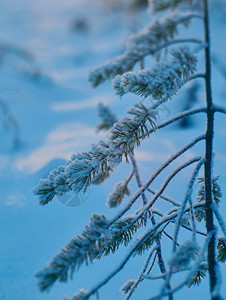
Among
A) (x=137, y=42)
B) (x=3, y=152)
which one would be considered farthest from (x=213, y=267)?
(x=3, y=152)

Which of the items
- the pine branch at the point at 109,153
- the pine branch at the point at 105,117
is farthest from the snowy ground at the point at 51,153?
the pine branch at the point at 109,153

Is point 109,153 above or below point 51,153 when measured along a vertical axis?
below

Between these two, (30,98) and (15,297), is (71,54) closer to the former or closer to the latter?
(30,98)

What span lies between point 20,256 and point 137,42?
5.77 feet

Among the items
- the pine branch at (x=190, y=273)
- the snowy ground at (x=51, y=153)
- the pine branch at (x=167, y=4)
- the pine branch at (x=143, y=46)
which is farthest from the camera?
the snowy ground at (x=51, y=153)

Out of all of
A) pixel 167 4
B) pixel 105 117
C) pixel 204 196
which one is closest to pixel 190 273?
pixel 204 196

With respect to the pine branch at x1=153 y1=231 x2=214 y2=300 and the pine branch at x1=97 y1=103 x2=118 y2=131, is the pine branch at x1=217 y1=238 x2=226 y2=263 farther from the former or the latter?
the pine branch at x1=97 y1=103 x2=118 y2=131

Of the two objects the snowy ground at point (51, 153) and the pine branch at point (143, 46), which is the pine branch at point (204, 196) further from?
the pine branch at point (143, 46)

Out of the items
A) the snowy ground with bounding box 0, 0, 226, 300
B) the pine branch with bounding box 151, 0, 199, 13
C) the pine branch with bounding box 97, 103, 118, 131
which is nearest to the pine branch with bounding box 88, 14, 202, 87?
the pine branch with bounding box 151, 0, 199, 13

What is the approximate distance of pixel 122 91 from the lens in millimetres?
1084

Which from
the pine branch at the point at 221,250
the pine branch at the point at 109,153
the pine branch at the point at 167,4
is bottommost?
the pine branch at the point at 221,250

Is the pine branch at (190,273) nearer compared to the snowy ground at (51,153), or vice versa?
the pine branch at (190,273)

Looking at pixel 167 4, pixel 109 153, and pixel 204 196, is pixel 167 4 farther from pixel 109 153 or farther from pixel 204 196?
pixel 204 196

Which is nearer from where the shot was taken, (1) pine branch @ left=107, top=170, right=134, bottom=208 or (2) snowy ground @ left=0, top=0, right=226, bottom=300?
(1) pine branch @ left=107, top=170, right=134, bottom=208
